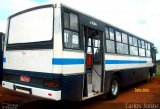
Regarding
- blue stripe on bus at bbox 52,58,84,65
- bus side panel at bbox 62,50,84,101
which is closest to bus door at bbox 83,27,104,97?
bus side panel at bbox 62,50,84,101

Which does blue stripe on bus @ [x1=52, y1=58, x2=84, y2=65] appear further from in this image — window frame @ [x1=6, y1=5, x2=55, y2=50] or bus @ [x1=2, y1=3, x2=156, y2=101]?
window frame @ [x1=6, y1=5, x2=55, y2=50]

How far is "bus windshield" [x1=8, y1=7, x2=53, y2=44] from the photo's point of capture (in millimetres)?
6996

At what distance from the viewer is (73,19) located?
7.43m

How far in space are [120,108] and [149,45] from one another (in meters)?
10.3

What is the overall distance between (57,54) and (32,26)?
1.38 m

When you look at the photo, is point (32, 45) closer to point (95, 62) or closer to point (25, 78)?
point (25, 78)

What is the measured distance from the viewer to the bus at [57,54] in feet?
22.1

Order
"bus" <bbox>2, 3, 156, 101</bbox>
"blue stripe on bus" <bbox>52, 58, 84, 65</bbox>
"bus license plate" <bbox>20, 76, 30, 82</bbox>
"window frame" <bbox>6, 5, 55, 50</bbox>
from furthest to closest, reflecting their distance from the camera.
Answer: "bus license plate" <bbox>20, 76, 30, 82</bbox>
"window frame" <bbox>6, 5, 55, 50</bbox>
"bus" <bbox>2, 3, 156, 101</bbox>
"blue stripe on bus" <bbox>52, 58, 84, 65</bbox>

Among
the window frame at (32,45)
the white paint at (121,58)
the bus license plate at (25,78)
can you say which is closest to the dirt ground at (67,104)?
the bus license plate at (25,78)

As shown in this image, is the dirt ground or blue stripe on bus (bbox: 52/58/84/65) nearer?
blue stripe on bus (bbox: 52/58/84/65)

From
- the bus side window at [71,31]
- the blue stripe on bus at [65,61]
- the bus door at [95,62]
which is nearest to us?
the blue stripe on bus at [65,61]

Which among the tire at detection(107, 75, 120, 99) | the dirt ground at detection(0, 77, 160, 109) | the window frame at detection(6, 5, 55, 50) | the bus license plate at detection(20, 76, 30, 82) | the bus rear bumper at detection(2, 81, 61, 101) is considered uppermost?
the window frame at detection(6, 5, 55, 50)

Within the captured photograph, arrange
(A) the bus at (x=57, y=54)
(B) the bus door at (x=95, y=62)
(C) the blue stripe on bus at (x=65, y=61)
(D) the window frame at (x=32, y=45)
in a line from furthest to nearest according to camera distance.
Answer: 1. (B) the bus door at (x=95, y=62)
2. (D) the window frame at (x=32, y=45)
3. (A) the bus at (x=57, y=54)
4. (C) the blue stripe on bus at (x=65, y=61)

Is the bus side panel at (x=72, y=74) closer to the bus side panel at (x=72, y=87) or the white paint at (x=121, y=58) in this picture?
the bus side panel at (x=72, y=87)
